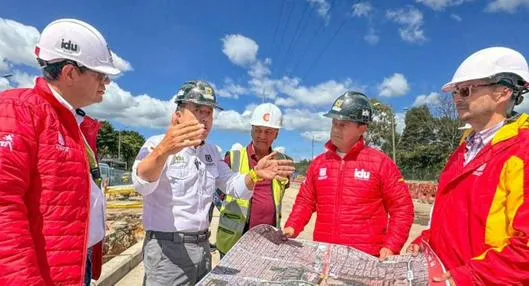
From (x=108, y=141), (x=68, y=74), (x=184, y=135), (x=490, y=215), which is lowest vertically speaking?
(x=490, y=215)

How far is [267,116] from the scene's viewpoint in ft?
15.0

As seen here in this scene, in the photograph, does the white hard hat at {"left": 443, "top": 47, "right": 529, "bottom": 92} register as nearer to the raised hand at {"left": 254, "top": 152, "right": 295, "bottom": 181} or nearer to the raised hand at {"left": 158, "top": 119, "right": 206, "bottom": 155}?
the raised hand at {"left": 254, "top": 152, "right": 295, "bottom": 181}

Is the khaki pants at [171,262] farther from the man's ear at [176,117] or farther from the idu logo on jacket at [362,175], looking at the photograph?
the idu logo on jacket at [362,175]

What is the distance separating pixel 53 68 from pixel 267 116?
2734 millimetres

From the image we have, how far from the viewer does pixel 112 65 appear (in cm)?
221

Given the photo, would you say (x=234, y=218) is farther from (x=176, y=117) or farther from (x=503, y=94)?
(x=503, y=94)

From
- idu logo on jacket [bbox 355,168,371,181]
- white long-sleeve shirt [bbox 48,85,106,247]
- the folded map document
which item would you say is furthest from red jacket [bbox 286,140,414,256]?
white long-sleeve shirt [bbox 48,85,106,247]

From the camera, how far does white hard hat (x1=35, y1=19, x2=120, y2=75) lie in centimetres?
200

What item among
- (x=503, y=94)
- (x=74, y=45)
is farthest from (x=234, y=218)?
(x=503, y=94)

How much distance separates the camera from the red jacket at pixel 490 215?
184cm

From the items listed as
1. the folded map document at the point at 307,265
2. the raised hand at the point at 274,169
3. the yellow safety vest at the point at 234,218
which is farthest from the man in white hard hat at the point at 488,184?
the yellow safety vest at the point at 234,218

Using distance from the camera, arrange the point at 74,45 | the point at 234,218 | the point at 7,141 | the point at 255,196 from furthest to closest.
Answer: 1. the point at 255,196
2. the point at 234,218
3. the point at 74,45
4. the point at 7,141

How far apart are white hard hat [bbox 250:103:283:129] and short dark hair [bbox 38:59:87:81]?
2.62m

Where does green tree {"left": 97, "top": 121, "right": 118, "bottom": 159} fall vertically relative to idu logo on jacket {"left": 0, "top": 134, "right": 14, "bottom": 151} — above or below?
above
